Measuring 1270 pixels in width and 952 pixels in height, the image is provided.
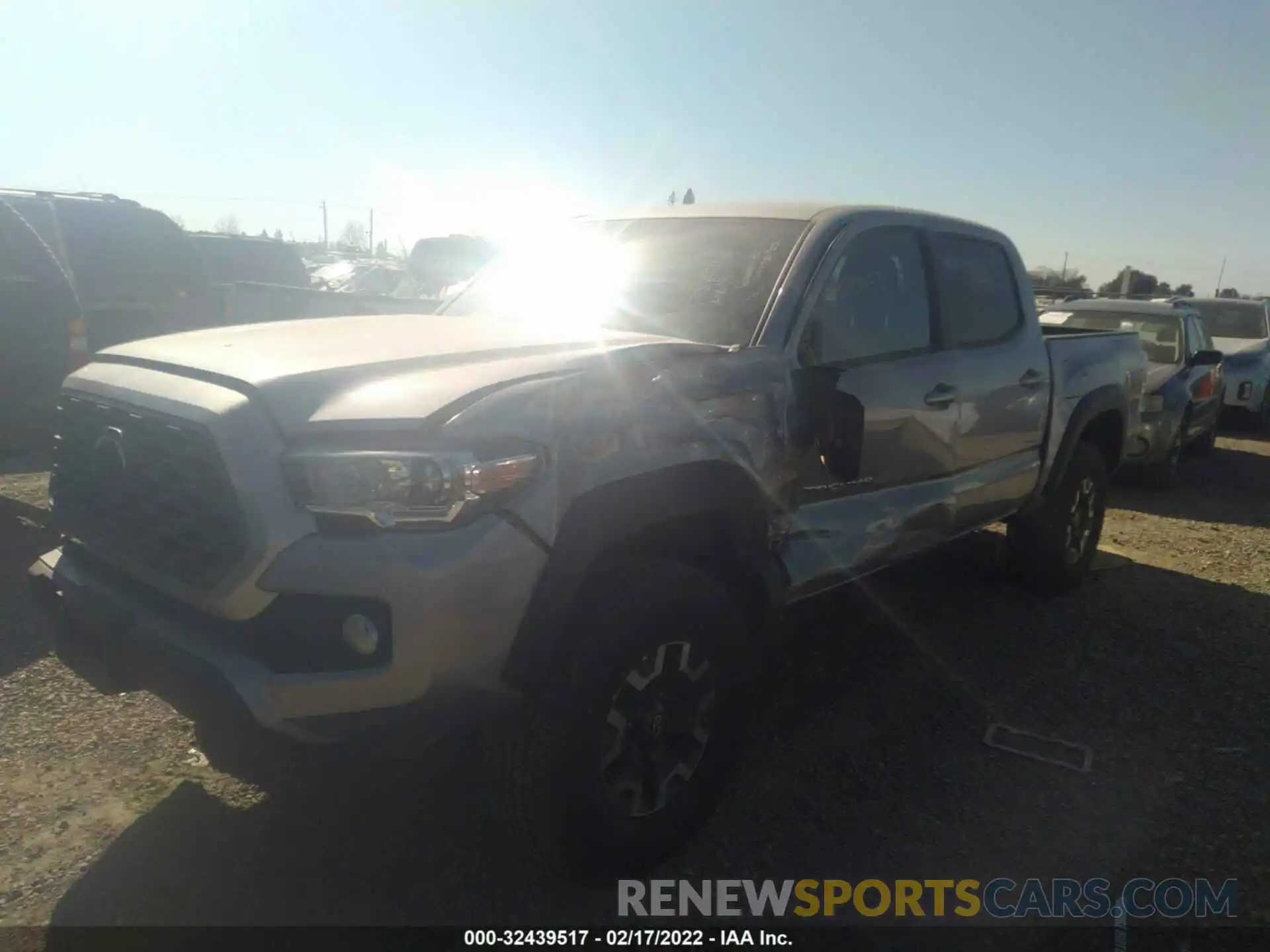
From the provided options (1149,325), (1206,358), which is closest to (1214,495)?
(1206,358)

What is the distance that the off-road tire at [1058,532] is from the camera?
5.10 m

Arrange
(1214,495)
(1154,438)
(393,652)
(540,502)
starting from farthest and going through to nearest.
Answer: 1. (1214,495)
2. (1154,438)
3. (540,502)
4. (393,652)

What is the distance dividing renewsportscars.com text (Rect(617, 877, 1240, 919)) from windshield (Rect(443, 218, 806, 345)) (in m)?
1.69

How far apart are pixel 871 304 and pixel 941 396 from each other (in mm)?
506

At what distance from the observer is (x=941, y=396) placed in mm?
3797

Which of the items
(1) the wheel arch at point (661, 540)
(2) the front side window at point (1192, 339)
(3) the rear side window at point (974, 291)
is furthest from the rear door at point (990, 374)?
(2) the front side window at point (1192, 339)

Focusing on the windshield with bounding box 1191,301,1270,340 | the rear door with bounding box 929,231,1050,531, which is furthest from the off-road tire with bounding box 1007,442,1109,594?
the windshield with bounding box 1191,301,1270,340

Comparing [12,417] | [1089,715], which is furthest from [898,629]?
[12,417]

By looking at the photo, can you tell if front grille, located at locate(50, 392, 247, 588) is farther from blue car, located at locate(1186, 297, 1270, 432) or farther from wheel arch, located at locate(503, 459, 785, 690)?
blue car, located at locate(1186, 297, 1270, 432)

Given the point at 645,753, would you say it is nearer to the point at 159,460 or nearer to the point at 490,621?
the point at 490,621

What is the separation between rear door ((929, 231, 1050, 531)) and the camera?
404cm

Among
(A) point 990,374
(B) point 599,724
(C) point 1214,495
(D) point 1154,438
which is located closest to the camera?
(B) point 599,724

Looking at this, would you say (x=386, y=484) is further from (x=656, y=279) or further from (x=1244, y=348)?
(x=1244, y=348)

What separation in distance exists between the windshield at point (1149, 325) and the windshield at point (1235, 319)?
4.89m
